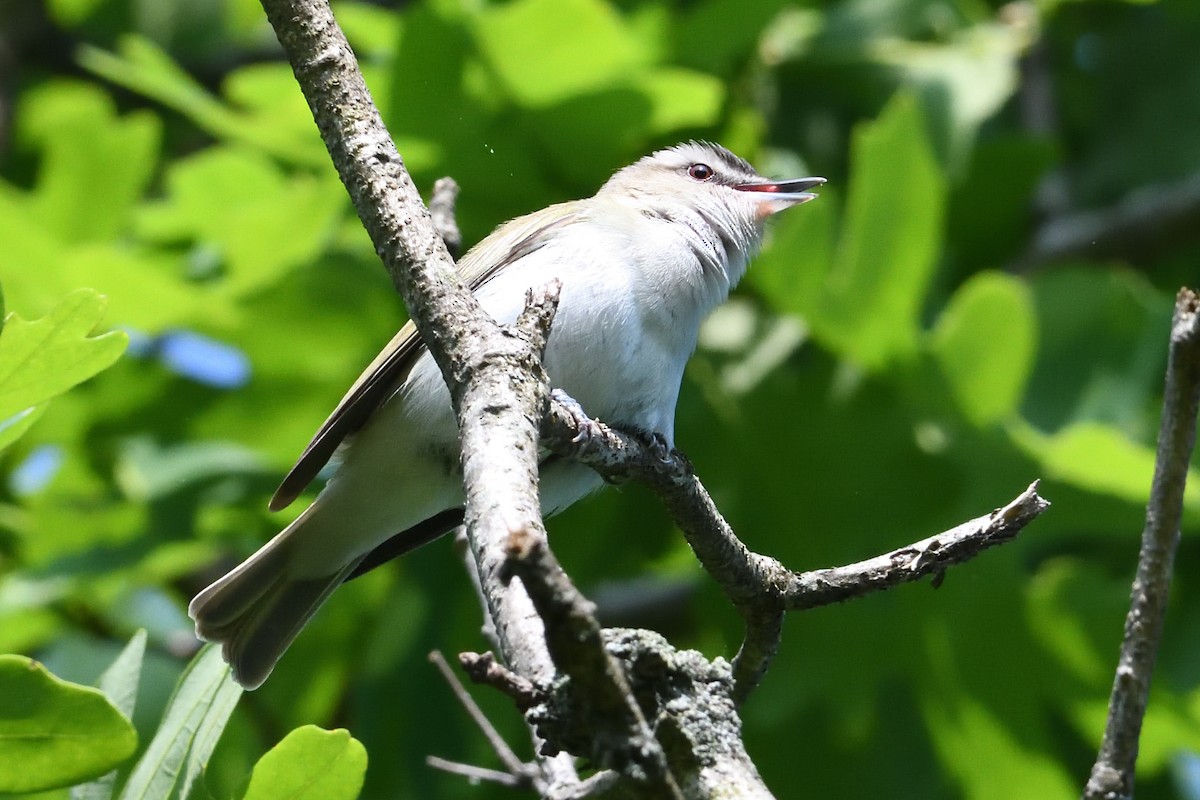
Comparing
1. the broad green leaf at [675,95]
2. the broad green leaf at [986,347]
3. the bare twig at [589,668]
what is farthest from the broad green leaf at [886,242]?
the bare twig at [589,668]

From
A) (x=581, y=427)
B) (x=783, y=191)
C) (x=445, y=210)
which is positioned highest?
(x=783, y=191)

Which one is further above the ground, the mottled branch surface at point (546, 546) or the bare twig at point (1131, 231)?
the bare twig at point (1131, 231)

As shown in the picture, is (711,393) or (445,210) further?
(711,393)

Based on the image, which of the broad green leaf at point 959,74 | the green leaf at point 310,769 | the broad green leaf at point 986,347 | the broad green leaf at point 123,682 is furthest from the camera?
the broad green leaf at point 959,74

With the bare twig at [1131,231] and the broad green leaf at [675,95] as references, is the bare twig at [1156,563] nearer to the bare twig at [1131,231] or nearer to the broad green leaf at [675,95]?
the broad green leaf at [675,95]

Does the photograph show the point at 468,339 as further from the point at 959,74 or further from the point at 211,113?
the point at 959,74

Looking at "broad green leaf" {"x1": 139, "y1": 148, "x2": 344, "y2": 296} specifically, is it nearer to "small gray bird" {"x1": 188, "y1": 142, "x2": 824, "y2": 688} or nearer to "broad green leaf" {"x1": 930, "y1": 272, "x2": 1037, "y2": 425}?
"small gray bird" {"x1": 188, "y1": 142, "x2": 824, "y2": 688}

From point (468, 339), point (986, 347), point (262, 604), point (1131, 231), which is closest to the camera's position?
point (468, 339)

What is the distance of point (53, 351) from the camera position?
2.01 metres

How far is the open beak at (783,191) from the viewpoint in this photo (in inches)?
168

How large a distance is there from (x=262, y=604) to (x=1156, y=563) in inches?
95.1

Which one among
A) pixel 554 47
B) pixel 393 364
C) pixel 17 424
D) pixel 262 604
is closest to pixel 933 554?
pixel 17 424

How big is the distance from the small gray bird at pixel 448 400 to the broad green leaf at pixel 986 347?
0.69 m

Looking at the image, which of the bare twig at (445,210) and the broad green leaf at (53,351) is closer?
the broad green leaf at (53,351)
